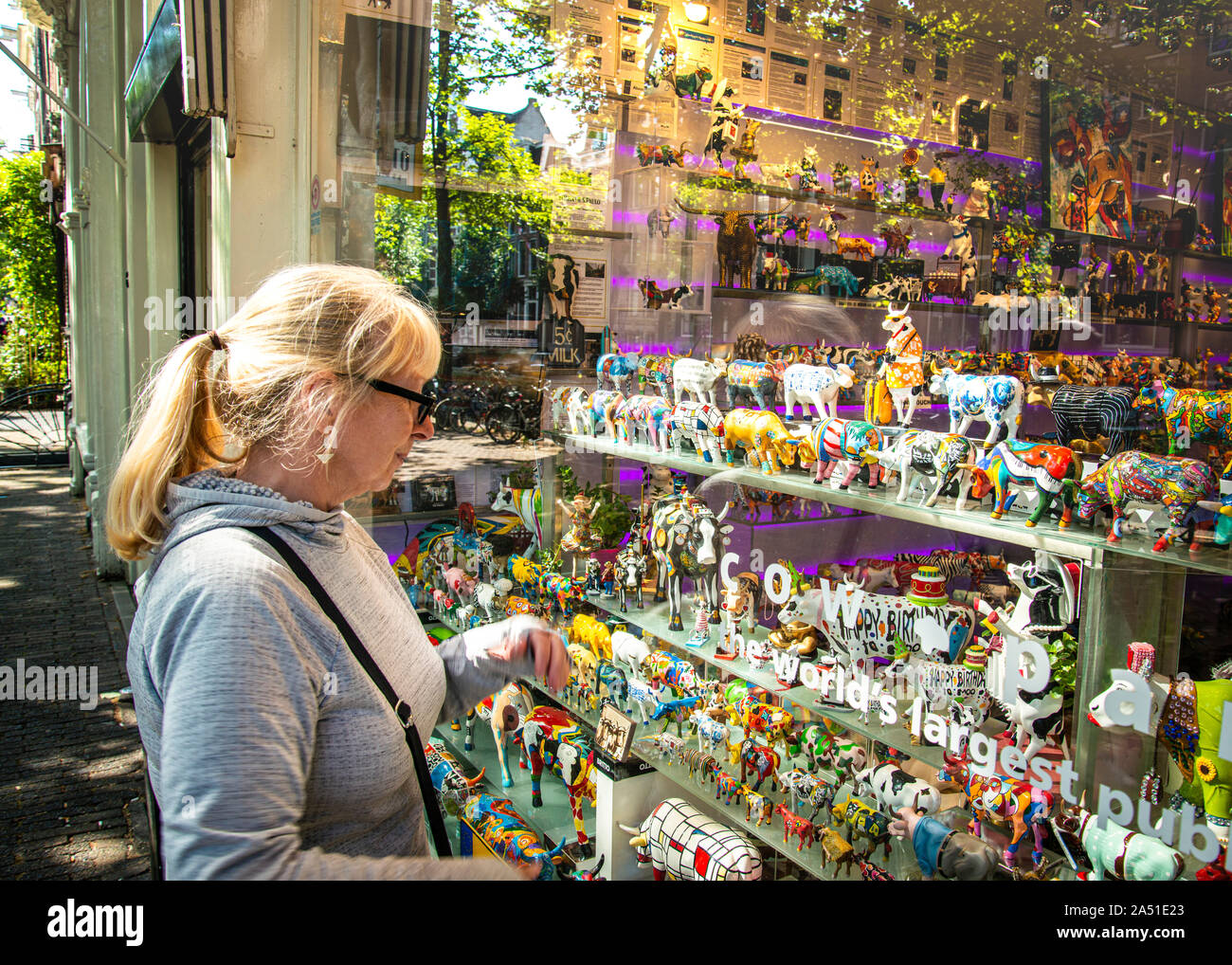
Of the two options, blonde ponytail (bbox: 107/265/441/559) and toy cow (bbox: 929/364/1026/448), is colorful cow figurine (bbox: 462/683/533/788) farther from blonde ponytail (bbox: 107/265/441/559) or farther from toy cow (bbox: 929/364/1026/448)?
blonde ponytail (bbox: 107/265/441/559)

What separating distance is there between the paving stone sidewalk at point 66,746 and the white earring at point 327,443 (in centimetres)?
320

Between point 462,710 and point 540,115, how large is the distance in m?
3.51

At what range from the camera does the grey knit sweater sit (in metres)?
1.02

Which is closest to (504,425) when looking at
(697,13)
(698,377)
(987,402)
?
(698,377)

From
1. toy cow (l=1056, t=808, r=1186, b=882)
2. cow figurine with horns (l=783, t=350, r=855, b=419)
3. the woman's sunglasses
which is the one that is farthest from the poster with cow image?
the woman's sunglasses

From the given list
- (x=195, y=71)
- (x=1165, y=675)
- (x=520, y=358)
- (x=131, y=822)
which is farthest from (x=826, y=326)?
(x=131, y=822)

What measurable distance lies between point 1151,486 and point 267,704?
5.25ft

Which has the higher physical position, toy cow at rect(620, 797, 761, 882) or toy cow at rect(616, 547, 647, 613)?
toy cow at rect(616, 547, 647, 613)

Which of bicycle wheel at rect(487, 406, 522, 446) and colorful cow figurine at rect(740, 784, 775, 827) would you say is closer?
colorful cow figurine at rect(740, 784, 775, 827)

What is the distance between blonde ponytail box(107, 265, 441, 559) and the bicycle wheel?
10.2 feet

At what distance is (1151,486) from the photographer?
1.74 metres

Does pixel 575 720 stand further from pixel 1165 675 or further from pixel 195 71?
pixel 195 71

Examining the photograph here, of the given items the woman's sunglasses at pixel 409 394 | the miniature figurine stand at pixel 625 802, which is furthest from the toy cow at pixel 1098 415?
the miniature figurine stand at pixel 625 802

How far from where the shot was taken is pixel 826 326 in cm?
375
